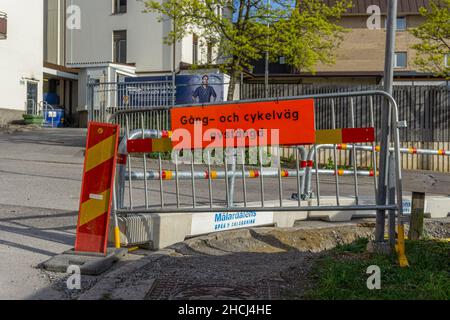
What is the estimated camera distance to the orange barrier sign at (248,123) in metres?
5.94

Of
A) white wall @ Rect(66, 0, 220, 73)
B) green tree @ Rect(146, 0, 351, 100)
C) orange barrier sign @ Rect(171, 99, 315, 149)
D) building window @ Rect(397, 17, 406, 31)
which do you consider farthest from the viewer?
building window @ Rect(397, 17, 406, 31)

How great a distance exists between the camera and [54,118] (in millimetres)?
33469

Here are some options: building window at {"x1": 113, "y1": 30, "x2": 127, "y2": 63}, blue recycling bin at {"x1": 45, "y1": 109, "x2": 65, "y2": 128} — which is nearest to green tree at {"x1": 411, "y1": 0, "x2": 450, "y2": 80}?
building window at {"x1": 113, "y1": 30, "x2": 127, "y2": 63}

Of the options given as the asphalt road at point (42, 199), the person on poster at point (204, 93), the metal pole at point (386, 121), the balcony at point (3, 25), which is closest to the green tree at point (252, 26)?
the person on poster at point (204, 93)

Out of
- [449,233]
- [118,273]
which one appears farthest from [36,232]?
[449,233]

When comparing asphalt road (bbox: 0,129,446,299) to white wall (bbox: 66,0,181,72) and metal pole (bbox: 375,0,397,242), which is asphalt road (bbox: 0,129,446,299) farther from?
white wall (bbox: 66,0,181,72)

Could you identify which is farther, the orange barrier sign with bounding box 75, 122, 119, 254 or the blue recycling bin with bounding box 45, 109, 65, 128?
the blue recycling bin with bounding box 45, 109, 65, 128

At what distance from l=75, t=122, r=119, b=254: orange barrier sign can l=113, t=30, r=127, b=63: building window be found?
95.6 ft

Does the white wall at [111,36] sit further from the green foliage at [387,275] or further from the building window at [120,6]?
the green foliage at [387,275]

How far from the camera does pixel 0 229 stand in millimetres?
6961

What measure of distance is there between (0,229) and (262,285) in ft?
12.3

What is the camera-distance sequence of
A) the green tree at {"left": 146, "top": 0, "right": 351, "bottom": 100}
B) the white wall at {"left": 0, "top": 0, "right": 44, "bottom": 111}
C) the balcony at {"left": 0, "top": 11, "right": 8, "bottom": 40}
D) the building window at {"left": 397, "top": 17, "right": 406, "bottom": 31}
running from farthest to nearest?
the building window at {"left": 397, "top": 17, "right": 406, "bottom": 31} → the white wall at {"left": 0, "top": 0, "right": 44, "bottom": 111} → the balcony at {"left": 0, "top": 11, "right": 8, "bottom": 40} → the green tree at {"left": 146, "top": 0, "right": 351, "bottom": 100}

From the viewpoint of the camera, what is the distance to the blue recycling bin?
108 ft

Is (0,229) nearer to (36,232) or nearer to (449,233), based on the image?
(36,232)
